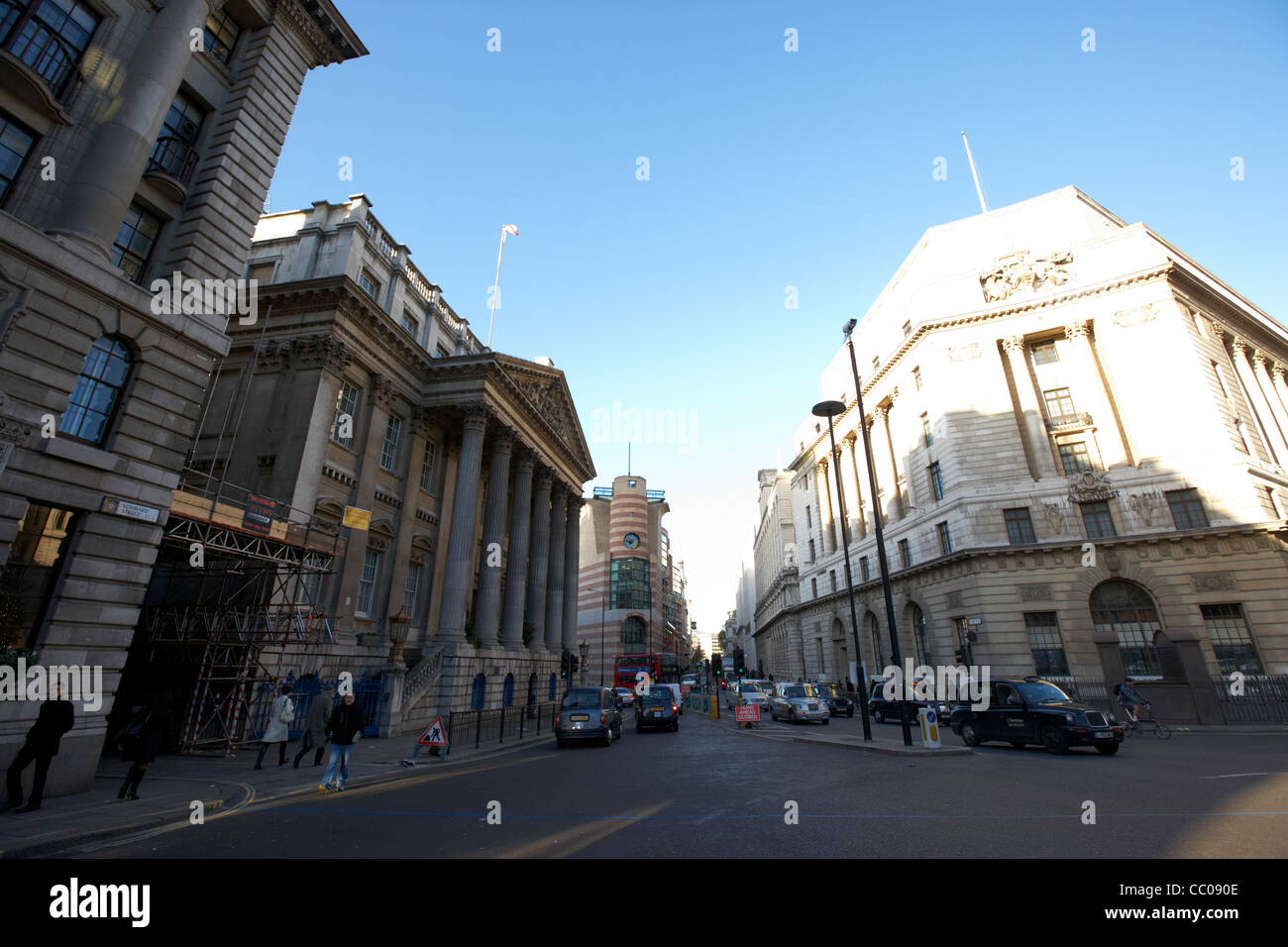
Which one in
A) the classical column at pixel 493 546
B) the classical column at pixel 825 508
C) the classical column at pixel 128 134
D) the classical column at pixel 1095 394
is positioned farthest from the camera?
the classical column at pixel 825 508

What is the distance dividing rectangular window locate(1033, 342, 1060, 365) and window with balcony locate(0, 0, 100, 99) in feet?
138

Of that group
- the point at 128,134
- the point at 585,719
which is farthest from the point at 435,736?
the point at 128,134

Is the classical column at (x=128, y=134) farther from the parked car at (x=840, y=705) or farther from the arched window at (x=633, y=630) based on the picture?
the arched window at (x=633, y=630)

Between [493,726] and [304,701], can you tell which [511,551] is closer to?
[493,726]

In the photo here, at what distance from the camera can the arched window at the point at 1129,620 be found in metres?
27.1

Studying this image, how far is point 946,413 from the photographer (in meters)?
33.5

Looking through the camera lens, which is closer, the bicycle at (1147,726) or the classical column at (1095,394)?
the bicycle at (1147,726)

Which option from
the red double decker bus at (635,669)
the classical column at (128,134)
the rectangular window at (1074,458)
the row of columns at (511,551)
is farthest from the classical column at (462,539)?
the rectangular window at (1074,458)

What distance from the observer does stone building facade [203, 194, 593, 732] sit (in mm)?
21812

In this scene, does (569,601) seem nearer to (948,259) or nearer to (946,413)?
(946,413)

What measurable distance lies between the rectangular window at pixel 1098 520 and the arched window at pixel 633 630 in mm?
55225
